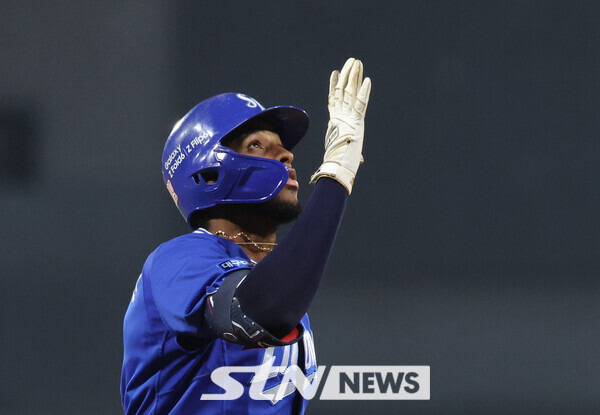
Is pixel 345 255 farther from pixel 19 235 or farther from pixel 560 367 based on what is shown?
pixel 19 235

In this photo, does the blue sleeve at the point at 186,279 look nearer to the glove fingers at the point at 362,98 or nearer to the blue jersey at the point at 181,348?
the blue jersey at the point at 181,348

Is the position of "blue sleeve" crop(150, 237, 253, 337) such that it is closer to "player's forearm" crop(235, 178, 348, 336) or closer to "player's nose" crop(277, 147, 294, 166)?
"player's forearm" crop(235, 178, 348, 336)

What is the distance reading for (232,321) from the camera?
50.2 inches

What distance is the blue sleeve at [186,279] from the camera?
1333 millimetres

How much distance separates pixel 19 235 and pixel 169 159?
99.3 inches

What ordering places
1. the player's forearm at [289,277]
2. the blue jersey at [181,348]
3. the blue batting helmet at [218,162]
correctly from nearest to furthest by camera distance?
the player's forearm at [289,277]
the blue jersey at [181,348]
the blue batting helmet at [218,162]

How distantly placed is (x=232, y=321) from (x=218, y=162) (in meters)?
0.59

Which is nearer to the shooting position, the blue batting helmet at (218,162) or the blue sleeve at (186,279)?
the blue sleeve at (186,279)

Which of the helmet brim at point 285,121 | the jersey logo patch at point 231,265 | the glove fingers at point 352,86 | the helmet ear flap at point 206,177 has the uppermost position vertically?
the glove fingers at point 352,86

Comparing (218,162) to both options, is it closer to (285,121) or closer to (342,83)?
(285,121)

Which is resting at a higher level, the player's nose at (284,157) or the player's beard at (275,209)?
the player's nose at (284,157)

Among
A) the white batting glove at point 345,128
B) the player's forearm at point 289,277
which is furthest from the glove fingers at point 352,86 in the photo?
the player's forearm at point 289,277

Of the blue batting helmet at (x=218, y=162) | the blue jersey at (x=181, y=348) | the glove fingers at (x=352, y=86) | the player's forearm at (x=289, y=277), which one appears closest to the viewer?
the player's forearm at (x=289, y=277)

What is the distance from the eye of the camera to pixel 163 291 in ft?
4.61
